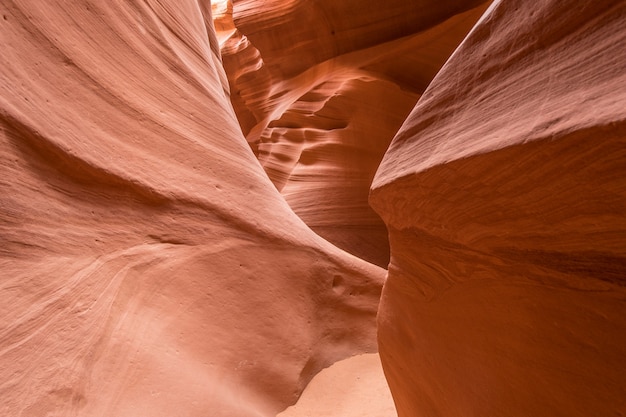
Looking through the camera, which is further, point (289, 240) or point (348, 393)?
point (289, 240)

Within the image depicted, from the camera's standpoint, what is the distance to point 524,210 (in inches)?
26.9

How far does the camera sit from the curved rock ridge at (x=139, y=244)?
4.14ft

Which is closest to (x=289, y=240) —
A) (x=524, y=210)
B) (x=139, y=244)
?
(x=139, y=244)

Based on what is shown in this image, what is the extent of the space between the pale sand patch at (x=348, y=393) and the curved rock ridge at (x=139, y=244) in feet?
0.24

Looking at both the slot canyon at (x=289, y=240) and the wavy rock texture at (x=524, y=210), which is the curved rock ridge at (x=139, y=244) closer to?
the slot canyon at (x=289, y=240)

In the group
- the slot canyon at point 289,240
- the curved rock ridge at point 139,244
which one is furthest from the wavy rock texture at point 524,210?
the curved rock ridge at point 139,244

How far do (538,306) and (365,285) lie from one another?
1804mm

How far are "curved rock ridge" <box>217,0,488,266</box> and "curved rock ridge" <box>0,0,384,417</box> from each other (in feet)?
8.89

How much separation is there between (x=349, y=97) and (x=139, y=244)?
3999 millimetres

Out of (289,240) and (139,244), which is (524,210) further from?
(289,240)

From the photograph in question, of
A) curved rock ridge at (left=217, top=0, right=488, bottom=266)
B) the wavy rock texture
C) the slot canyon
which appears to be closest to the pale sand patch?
the slot canyon

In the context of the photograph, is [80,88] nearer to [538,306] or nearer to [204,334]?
[204,334]

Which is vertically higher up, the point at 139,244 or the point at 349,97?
the point at 349,97

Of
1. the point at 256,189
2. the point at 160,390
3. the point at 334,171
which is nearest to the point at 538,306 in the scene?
the point at 160,390
